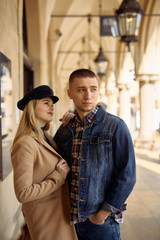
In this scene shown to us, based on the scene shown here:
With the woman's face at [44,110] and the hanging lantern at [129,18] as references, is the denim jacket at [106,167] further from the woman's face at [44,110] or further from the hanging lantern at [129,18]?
the hanging lantern at [129,18]

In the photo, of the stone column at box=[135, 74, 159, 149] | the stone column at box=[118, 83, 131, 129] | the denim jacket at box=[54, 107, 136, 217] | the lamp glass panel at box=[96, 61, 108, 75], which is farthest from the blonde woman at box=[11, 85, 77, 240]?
A: the stone column at box=[118, 83, 131, 129]

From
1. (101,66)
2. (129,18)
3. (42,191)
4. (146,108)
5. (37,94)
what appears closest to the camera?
(42,191)

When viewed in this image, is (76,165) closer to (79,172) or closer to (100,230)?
(79,172)

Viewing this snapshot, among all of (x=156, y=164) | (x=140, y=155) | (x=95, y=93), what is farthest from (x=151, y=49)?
(x=95, y=93)

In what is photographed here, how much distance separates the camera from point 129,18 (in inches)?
177

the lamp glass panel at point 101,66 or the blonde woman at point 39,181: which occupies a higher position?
the lamp glass panel at point 101,66

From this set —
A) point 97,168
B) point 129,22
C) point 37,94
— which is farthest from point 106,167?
point 129,22

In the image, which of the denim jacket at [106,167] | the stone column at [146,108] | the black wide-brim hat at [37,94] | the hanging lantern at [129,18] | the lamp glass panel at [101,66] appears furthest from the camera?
the lamp glass panel at [101,66]

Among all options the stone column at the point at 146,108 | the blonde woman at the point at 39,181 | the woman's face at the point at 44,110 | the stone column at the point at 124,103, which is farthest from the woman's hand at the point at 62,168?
the stone column at the point at 124,103

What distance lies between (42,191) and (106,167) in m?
0.44

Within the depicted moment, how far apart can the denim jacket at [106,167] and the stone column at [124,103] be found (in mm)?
12813

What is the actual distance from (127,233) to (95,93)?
90.1 inches

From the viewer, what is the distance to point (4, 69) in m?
3.08

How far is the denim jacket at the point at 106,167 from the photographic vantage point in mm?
1793
